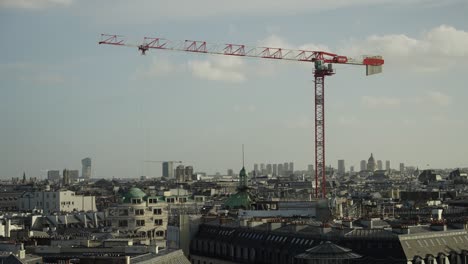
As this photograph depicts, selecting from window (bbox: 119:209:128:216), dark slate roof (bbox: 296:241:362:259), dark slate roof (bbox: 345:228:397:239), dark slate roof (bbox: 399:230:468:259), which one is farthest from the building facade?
dark slate roof (bbox: 296:241:362:259)

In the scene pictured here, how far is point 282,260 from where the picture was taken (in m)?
104

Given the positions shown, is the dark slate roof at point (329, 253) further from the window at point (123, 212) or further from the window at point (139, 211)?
the window at point (123, 212)

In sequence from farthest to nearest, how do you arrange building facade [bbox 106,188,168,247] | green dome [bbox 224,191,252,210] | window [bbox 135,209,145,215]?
1. green dome [bbox 224,191,252,210]
2. window [bbox 135,209,145,215]
3. building facade [bbox 106,188,168,247]

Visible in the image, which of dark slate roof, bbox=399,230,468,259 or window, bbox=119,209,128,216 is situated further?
window, bbox=119,209,128,216

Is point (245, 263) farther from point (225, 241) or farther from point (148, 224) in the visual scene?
point (148, 224)

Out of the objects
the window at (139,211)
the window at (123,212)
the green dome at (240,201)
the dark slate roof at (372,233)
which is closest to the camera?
the dark slate roof at (372,233)

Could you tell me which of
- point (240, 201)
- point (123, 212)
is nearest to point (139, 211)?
point (123, 212)

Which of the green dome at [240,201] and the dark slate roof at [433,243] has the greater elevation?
the green dome at [240,201]

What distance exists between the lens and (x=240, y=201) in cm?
16700

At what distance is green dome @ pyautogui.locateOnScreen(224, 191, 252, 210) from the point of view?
166m

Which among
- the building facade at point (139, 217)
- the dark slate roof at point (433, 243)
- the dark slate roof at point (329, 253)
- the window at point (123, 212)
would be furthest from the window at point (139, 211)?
the dark slate roof at point (329, 253)

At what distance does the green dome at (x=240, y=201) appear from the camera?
166 meters

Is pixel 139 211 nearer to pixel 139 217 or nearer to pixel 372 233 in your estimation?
pixel 139 217

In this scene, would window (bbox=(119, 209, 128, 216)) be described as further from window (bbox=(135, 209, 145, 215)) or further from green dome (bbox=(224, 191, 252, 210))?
green dome (bbox=(224, 191, 252, 210))
